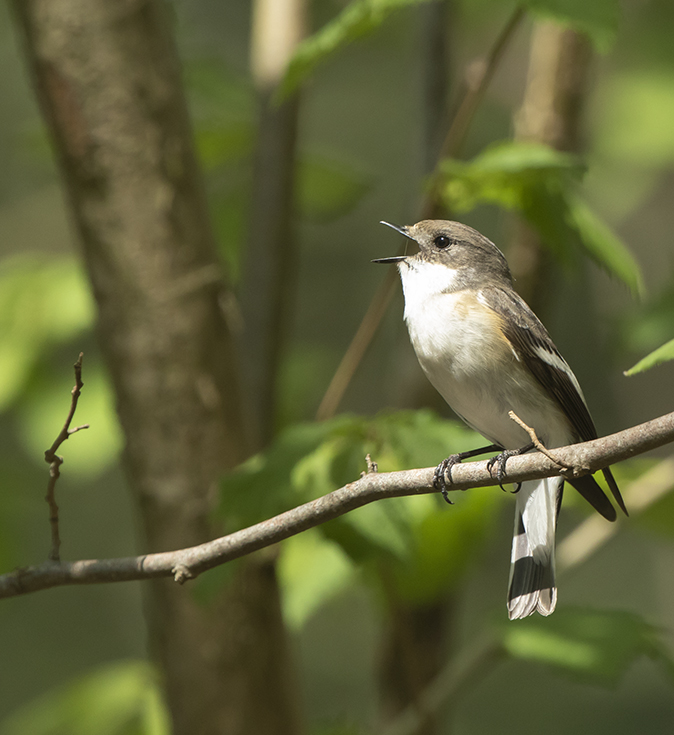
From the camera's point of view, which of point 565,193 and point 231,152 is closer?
point 565,193

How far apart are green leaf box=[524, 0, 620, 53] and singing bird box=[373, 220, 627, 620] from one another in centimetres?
63

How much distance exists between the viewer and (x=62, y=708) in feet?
9.27

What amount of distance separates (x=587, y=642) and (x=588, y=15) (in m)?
1.73

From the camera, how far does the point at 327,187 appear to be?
3535 mm

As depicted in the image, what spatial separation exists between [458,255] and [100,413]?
1465 millimetres

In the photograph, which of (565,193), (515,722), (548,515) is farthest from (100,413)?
(515,722)

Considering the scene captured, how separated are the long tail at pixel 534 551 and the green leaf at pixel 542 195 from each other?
0.74 metres

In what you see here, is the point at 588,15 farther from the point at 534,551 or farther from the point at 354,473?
the point at 534,551

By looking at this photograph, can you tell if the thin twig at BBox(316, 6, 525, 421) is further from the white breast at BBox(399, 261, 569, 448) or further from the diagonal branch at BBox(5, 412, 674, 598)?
the diagonal branch at BBox(5, 412, 674, 598)

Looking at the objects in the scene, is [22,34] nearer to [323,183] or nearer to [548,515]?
[323,183]

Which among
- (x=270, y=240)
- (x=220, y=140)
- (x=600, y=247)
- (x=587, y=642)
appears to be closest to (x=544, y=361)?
(x=600, y=247)

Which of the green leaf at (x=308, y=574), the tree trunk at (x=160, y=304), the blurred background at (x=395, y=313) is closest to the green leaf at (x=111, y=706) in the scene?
the blurred background at (x=395, y=313)

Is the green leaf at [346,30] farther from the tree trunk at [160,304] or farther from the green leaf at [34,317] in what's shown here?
the green leaf at [34,317]

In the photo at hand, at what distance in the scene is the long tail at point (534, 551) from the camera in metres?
2.15
